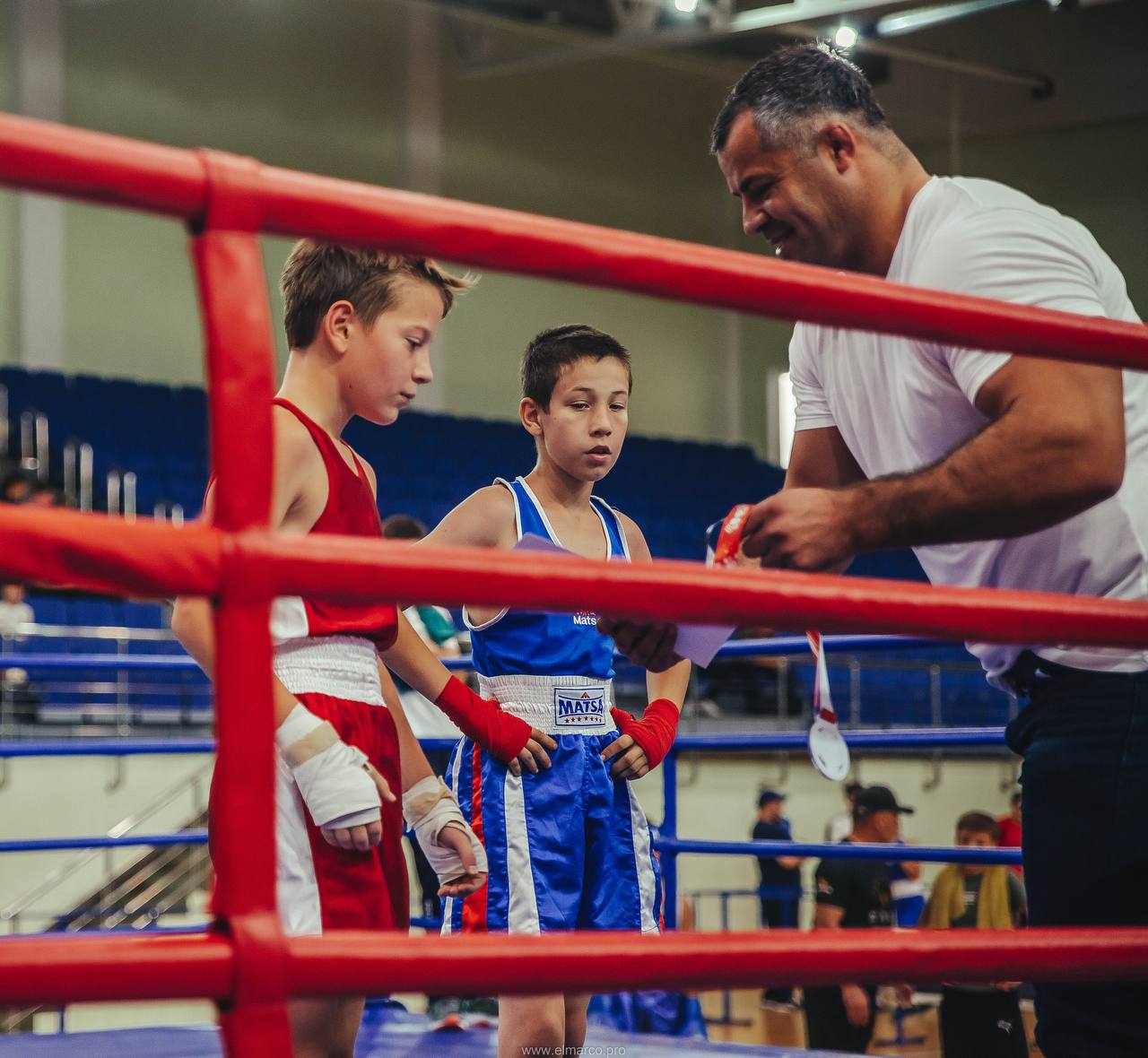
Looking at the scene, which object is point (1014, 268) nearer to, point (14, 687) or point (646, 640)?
point (646, 640)

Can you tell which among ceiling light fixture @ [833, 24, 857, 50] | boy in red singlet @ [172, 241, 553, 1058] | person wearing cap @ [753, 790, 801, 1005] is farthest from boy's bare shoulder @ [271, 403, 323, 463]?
ceiling light fixture @ [833, 24, 857, 50]

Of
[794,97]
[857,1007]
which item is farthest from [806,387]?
[857,1007]

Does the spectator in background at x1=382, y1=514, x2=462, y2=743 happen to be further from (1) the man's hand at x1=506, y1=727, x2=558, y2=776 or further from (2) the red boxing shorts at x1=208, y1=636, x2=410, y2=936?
(2) the red boxing shorts at x1=208, y1=636, x2=410, y2=936

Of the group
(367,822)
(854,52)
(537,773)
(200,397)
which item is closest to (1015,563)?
(367,822)

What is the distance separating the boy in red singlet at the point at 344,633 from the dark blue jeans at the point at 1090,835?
2.25 ft

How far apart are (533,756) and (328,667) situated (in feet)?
1.66

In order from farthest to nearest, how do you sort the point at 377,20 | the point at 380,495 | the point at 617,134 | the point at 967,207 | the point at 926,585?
the point at 617,134, the point at 377,20, the point at 380,495, the point at 967,207, the point at 926,585

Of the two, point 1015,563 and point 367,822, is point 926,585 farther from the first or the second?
point 367,822

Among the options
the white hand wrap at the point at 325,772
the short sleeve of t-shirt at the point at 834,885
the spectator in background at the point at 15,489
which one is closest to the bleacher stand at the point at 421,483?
the spectator in background at the point at 15,489

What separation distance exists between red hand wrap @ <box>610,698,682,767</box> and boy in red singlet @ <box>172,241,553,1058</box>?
18.8 inches

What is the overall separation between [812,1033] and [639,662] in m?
3.38

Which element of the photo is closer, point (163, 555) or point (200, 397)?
point (163, 555)

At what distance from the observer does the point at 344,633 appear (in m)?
1.71

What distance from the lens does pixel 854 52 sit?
11.4 meters
